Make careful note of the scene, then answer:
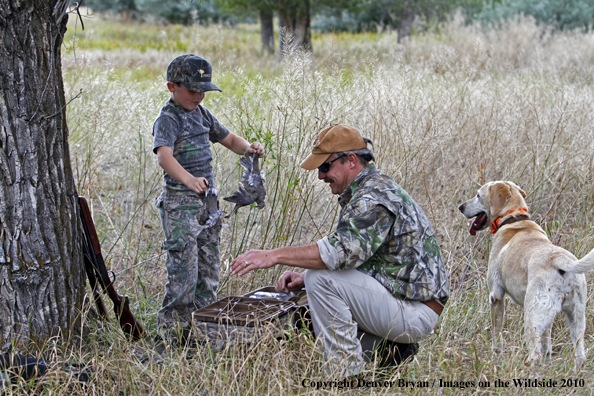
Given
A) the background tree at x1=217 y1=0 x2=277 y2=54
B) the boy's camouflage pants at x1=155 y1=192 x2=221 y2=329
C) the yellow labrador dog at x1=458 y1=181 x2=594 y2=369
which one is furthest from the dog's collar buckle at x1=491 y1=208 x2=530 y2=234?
the background tree at x1=217 y1=0 x2=277 y2=54

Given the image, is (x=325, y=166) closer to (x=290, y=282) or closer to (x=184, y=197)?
(x=290, y=282)

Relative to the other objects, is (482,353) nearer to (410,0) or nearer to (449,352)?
(449,352)

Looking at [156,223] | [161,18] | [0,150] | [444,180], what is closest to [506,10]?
[161,18]

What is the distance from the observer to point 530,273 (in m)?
3.18

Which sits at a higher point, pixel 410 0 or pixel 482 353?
pixel 410 0

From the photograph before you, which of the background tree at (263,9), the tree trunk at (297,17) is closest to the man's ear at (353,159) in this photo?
the tree trunk at (297,17)

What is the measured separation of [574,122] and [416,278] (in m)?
4.14

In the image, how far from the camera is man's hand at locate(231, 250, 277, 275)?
8.95ft

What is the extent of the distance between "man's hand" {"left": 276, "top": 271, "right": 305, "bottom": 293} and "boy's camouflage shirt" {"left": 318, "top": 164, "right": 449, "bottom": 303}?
0.44 metres

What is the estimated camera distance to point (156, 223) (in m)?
4.98

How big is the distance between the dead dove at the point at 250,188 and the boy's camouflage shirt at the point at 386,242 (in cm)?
69

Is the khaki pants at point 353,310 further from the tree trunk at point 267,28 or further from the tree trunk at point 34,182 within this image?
the tree trunk at point 267,28

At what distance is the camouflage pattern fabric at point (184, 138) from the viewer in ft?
10.8

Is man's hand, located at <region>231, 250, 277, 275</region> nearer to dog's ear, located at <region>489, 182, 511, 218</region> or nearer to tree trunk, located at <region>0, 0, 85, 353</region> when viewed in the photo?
tree trunk, located at <region>0, 0, 85, 353</region>
